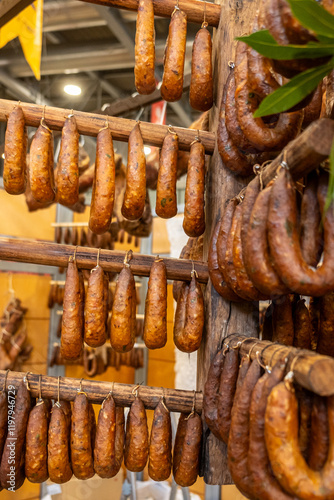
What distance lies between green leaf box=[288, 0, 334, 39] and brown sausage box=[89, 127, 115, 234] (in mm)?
1322

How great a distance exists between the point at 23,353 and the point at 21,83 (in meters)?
3.41

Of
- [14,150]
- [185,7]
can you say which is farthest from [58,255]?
[185,7]

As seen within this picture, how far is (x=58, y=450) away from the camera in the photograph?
2086mm

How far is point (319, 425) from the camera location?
1258mm

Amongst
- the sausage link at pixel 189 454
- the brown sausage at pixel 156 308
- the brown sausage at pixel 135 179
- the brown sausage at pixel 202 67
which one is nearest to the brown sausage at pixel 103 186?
the brown sausage at pixel 135 179

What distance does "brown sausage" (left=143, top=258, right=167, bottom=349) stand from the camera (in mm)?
2225

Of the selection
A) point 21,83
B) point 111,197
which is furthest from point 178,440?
point 21,83

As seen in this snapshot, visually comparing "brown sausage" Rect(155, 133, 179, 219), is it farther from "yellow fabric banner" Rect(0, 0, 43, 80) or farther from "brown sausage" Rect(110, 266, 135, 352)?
"yellow fabric banner" Rect(0, 0, 43, 80)

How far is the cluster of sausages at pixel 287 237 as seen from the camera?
1306 mm

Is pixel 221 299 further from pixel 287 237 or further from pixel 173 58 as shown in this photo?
pixel 173 58

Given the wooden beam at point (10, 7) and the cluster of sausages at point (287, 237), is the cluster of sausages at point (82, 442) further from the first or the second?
the wooden beam at point (10, 7)

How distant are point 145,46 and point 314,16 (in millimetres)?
1393

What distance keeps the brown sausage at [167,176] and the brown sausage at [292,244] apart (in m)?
0.99

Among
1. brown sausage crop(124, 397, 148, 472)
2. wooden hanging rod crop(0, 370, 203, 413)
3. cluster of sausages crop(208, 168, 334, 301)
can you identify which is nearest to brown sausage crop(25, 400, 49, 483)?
wooden hanging rod crop(0, 370, 203, 413)
